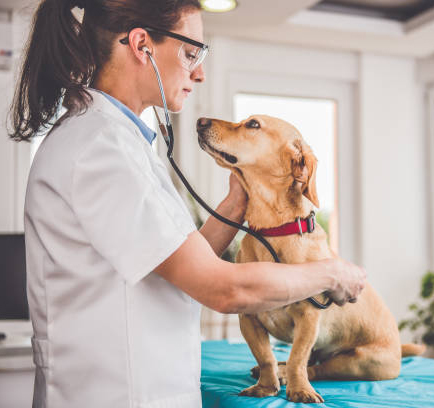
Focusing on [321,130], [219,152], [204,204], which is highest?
[321,130]

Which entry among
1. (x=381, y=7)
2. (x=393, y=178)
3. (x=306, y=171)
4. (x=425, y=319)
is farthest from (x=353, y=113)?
(x=306, y=171)

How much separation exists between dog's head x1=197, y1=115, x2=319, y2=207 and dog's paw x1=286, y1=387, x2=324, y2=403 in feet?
1.37

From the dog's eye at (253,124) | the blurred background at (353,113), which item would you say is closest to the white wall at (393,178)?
the blurred background at (353,113)

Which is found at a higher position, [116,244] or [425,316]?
[116,244]

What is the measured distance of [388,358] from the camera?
4.22 ft

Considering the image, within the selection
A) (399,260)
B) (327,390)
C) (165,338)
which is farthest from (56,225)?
(399,260)

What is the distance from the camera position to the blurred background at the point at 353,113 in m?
3.71

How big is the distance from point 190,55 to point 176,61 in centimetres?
4

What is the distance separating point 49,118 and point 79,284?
376mm

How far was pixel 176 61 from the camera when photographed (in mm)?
1034

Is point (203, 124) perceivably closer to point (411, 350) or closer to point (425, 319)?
point (411, 350)

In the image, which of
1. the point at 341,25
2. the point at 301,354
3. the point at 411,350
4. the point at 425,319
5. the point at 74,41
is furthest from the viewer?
the point at 425,319

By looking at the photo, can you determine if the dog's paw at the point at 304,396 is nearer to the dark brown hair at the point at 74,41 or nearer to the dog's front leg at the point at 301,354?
the dog's front leg at the point at 301,354

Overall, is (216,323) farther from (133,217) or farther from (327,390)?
(133,217)
